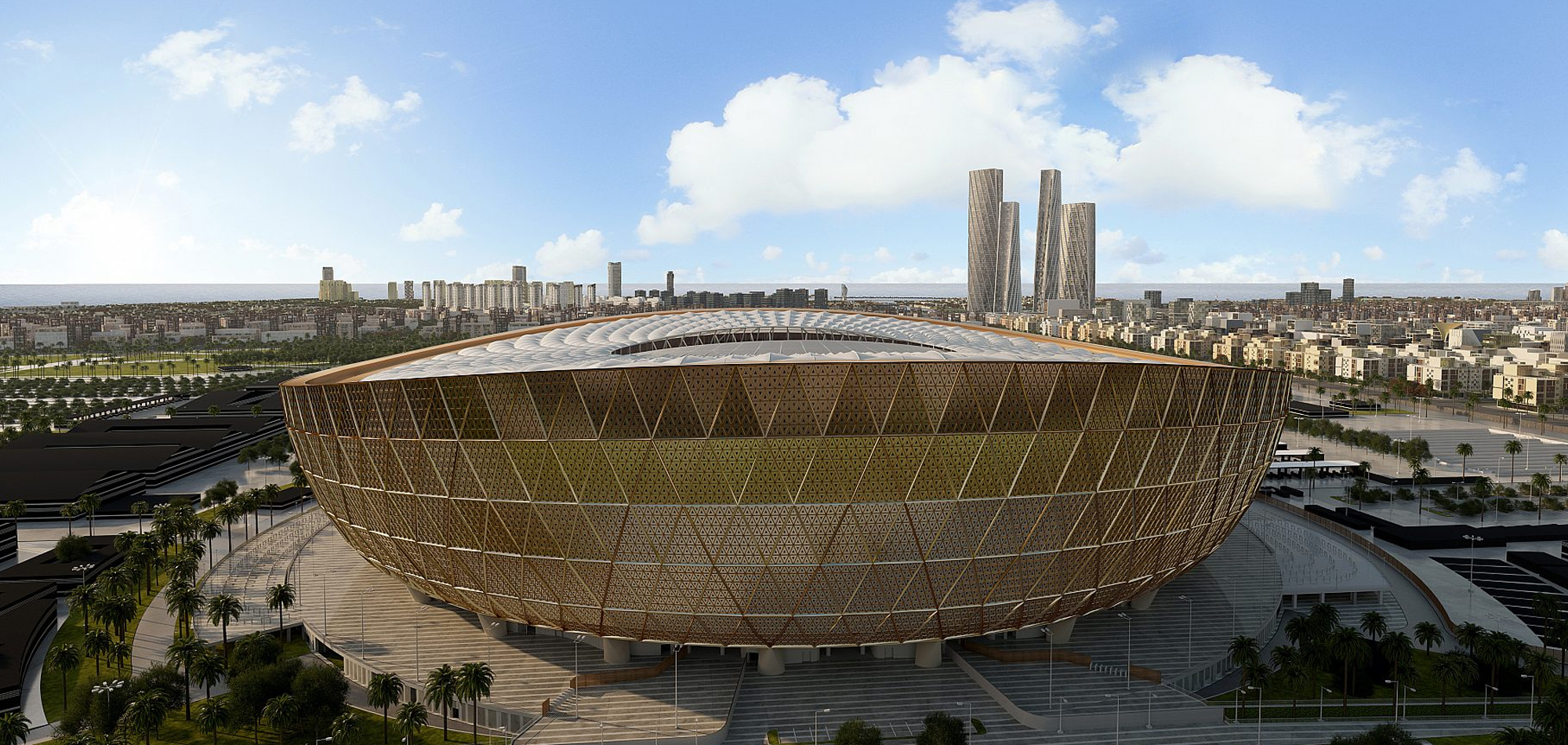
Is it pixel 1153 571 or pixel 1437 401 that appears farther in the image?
pixel 1437 401

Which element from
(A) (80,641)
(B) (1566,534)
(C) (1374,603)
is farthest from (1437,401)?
(A) (80,641)

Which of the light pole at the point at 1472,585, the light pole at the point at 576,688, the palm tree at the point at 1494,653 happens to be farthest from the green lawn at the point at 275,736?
the light pole at the point at 1472,585

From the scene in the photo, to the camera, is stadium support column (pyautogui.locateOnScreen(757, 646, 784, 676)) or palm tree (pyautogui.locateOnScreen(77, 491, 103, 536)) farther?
palm tree (pyautogui.locateOnScreen(77, 491, 103, 536))

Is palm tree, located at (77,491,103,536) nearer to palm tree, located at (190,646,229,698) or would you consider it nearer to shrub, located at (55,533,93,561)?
shrub, located at (55,533,93,561)

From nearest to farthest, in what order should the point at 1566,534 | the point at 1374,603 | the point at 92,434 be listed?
the point at 1374,603 → the point at 1566,534 → the point at 92,434

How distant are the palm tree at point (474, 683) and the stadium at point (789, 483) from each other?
3.97m

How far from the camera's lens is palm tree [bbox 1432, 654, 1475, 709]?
134ft

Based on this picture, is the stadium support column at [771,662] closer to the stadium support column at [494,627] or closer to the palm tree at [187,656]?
the stadium support column at [494,627]

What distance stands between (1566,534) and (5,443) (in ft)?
486

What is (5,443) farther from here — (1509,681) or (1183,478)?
(1509,681)

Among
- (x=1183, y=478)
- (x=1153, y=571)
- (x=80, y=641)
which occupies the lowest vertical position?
(x=80, y=641)

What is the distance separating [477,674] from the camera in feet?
123

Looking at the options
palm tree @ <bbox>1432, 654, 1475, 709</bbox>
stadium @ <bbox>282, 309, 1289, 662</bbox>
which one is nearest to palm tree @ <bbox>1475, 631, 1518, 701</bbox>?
palm tree @ <bbox>1432, 654, 1475, 709</bbox>

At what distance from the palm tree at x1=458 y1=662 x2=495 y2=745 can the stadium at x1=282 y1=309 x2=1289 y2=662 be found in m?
3.97
